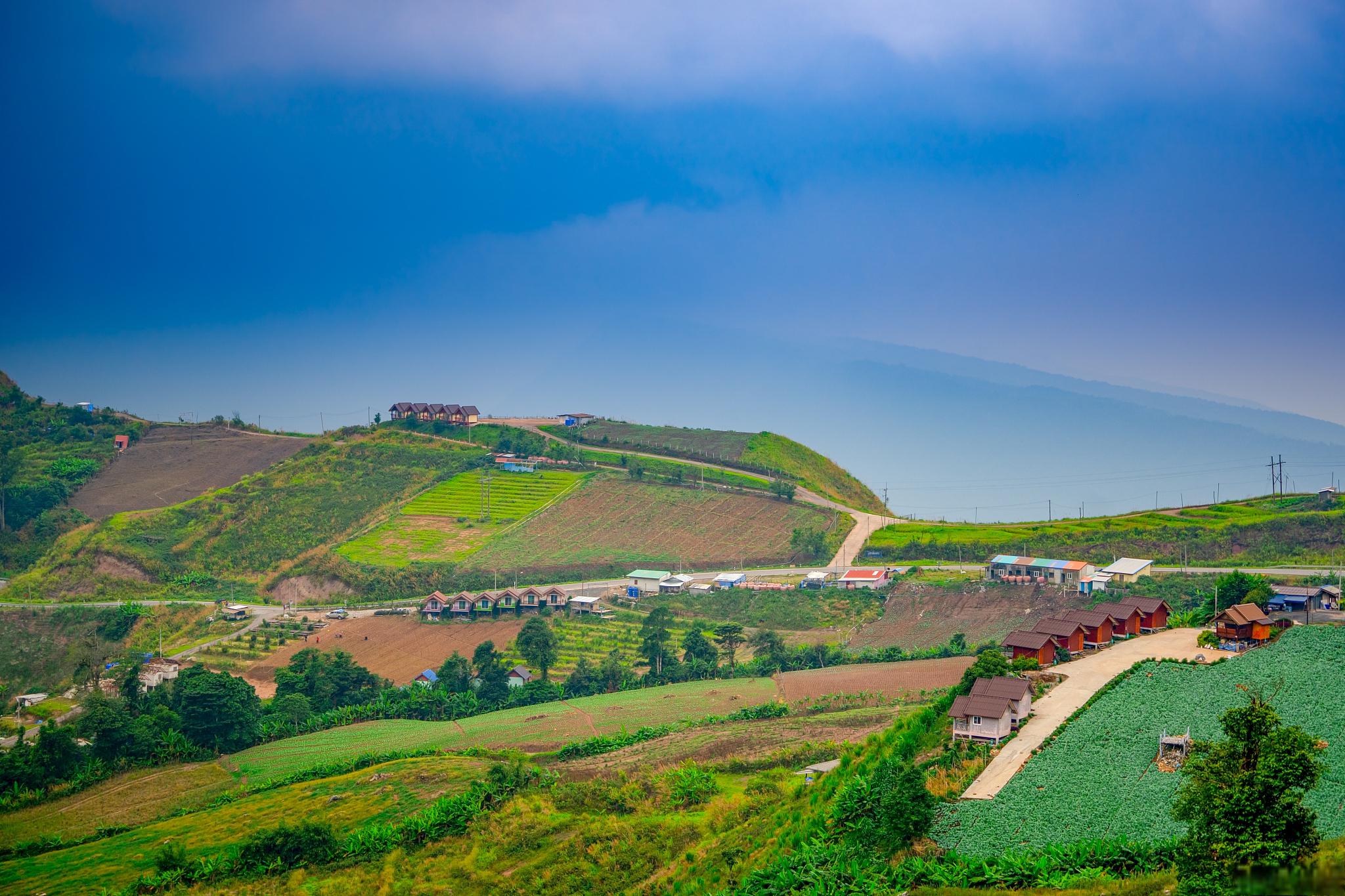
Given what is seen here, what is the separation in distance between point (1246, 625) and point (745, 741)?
15930 millimetres

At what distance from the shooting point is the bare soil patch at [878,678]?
39781mm

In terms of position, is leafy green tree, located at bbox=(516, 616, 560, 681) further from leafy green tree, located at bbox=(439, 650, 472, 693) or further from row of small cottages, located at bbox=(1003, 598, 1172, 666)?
row of small cottages, located at bbox=(1003, 598, 1172, 666)

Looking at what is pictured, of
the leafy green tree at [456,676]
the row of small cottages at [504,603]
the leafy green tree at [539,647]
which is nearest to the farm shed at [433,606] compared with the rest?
the row of small cottages at [504,603]

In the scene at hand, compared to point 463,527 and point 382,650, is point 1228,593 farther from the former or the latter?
point 463,527

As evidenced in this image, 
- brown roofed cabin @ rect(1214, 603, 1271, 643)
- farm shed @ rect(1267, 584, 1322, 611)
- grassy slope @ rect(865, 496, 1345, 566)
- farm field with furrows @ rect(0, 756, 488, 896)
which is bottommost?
farm field with furrows @ rect(0, 756, 488, 896)

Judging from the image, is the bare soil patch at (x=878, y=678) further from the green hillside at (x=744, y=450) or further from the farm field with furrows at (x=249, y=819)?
the green hillside at (x=744, y=450)

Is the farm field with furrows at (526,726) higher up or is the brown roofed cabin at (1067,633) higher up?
the brown roofed cabin at (1067,633)

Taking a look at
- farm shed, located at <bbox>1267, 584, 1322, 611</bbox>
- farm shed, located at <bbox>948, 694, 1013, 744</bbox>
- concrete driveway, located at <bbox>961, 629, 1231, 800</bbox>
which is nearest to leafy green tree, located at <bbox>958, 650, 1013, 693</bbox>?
concrete driveway, located at <bbox>961, 629, 1231, 800</bbox>

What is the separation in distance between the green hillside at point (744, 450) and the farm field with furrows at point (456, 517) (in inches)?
404

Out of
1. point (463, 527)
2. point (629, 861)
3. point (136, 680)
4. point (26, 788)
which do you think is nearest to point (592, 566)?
point (463, 527)

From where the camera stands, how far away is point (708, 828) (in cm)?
2711

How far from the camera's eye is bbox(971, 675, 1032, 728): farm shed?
79.6 feet

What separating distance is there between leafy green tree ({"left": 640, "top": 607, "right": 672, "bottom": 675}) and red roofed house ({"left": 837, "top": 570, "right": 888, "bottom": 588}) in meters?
10.7

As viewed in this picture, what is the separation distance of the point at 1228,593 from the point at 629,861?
2069 cm
